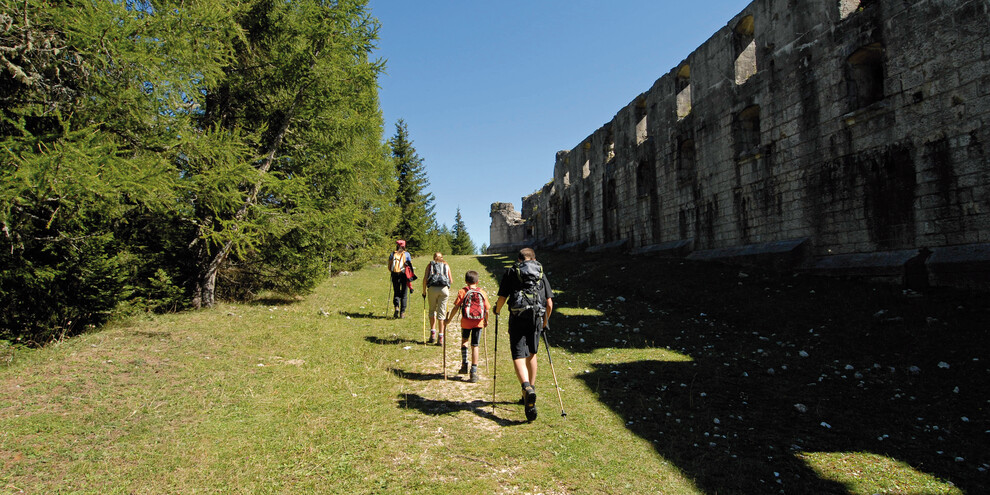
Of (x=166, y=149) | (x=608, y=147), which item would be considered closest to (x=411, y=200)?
(x=608, y=147)

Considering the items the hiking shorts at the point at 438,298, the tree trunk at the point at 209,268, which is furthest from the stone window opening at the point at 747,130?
the tree trunk at the point at 209,268

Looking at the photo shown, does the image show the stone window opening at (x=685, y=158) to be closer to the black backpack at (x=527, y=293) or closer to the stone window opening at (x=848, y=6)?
the stone window opening at (x=848, y=6)

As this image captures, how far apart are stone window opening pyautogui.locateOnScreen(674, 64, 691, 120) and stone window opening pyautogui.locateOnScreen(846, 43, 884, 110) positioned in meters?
8.04

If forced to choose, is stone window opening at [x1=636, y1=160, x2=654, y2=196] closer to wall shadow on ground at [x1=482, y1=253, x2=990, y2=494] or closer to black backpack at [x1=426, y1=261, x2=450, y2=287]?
wall shadow on ground at [x1=482, y1=253, x2=990, y2=494]

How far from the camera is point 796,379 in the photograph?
24.8ft

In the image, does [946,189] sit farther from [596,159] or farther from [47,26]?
[596,159]

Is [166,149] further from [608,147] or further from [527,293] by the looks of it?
[608,147]

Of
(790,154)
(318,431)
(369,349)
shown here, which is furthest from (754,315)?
(318,431)

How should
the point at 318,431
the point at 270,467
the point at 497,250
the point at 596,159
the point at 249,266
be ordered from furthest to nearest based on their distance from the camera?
1. the point at 497,250
2. the point at 596,159
3. the point at 249,266
4. the point at 318,431
5. the point at 270,467

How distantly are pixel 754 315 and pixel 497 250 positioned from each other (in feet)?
156

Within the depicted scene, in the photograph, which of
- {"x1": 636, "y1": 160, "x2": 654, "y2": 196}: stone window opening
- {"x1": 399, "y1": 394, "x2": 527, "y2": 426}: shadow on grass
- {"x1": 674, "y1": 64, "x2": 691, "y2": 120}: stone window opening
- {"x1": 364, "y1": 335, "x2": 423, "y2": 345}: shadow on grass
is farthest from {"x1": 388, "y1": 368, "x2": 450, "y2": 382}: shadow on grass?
{"x1": 636, "y1": 160, "x2": 654, "y2": 196}: stone window opening

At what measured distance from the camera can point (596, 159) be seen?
28.5m

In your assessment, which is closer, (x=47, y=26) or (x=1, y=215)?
(x=1, y=215)

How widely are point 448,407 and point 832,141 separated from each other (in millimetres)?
12356
